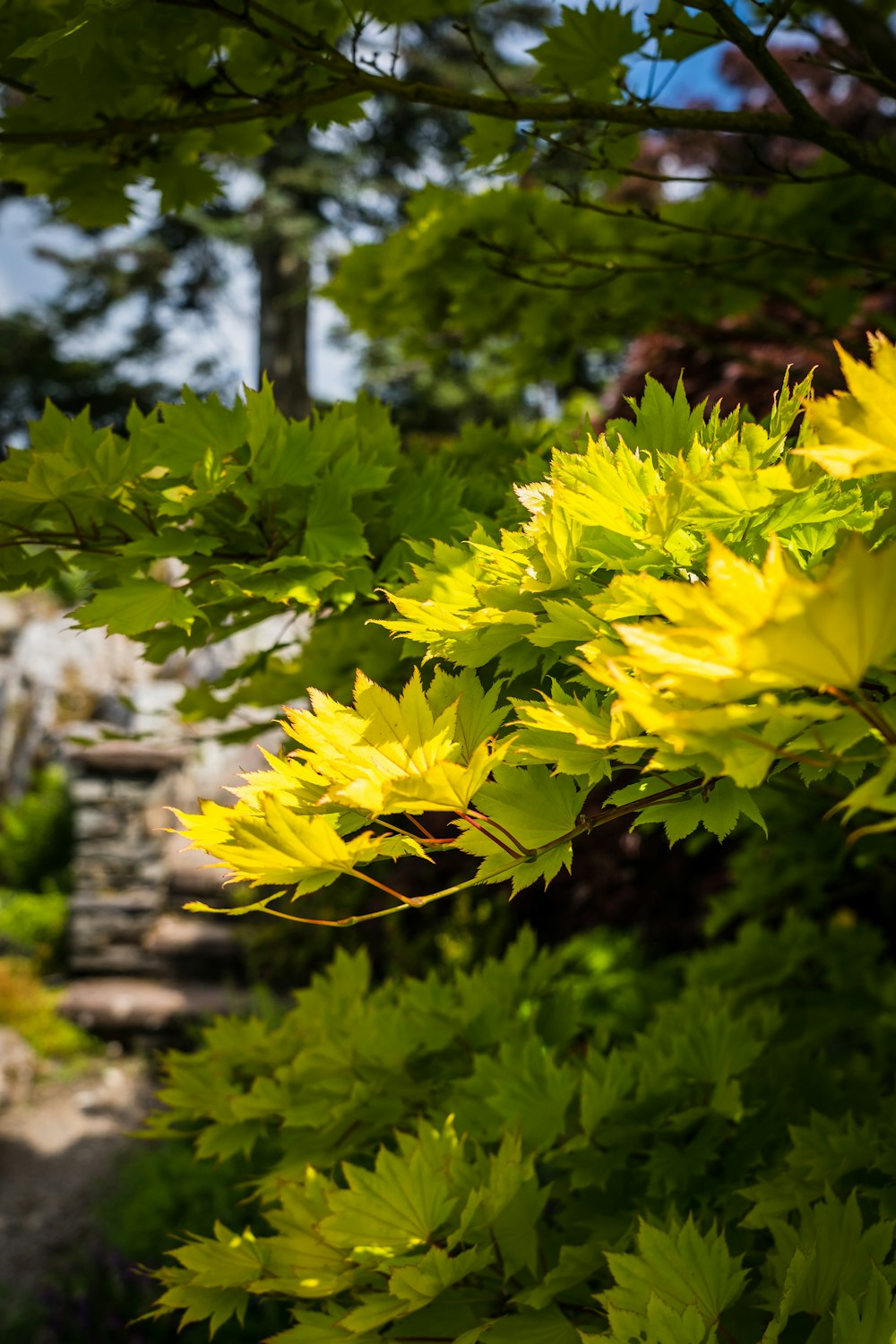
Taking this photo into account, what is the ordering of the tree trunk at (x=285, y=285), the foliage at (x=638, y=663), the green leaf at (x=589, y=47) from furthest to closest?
the tree trunk at (x=285, y=285), the green leaf at (x=589, y=47), the foliage at (x=638, y=663)

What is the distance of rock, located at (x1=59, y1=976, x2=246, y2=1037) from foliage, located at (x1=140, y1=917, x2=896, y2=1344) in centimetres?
499

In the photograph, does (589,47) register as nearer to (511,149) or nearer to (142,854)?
(511,149)

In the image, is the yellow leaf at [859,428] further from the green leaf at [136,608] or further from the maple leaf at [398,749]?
the green leaf at [136,608]

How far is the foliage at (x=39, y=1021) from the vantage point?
642 cm

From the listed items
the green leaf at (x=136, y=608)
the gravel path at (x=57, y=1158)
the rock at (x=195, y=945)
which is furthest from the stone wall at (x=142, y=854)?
the green leaf at (x=136, y=608)

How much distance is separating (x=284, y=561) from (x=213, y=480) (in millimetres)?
138

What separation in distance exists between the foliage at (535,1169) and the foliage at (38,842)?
788 cm

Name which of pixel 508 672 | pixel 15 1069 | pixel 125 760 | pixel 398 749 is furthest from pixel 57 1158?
pixel 398 749

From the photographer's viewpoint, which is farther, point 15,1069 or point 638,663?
point 15,1069

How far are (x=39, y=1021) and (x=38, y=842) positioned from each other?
273cm

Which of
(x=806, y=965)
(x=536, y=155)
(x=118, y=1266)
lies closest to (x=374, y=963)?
(x=118, y=1266)

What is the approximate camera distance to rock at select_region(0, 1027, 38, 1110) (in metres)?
5.84

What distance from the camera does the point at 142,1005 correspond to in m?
6.59

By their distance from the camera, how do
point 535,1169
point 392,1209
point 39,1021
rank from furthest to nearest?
point 39,1021 → point 535,1169 → point 392,1209
